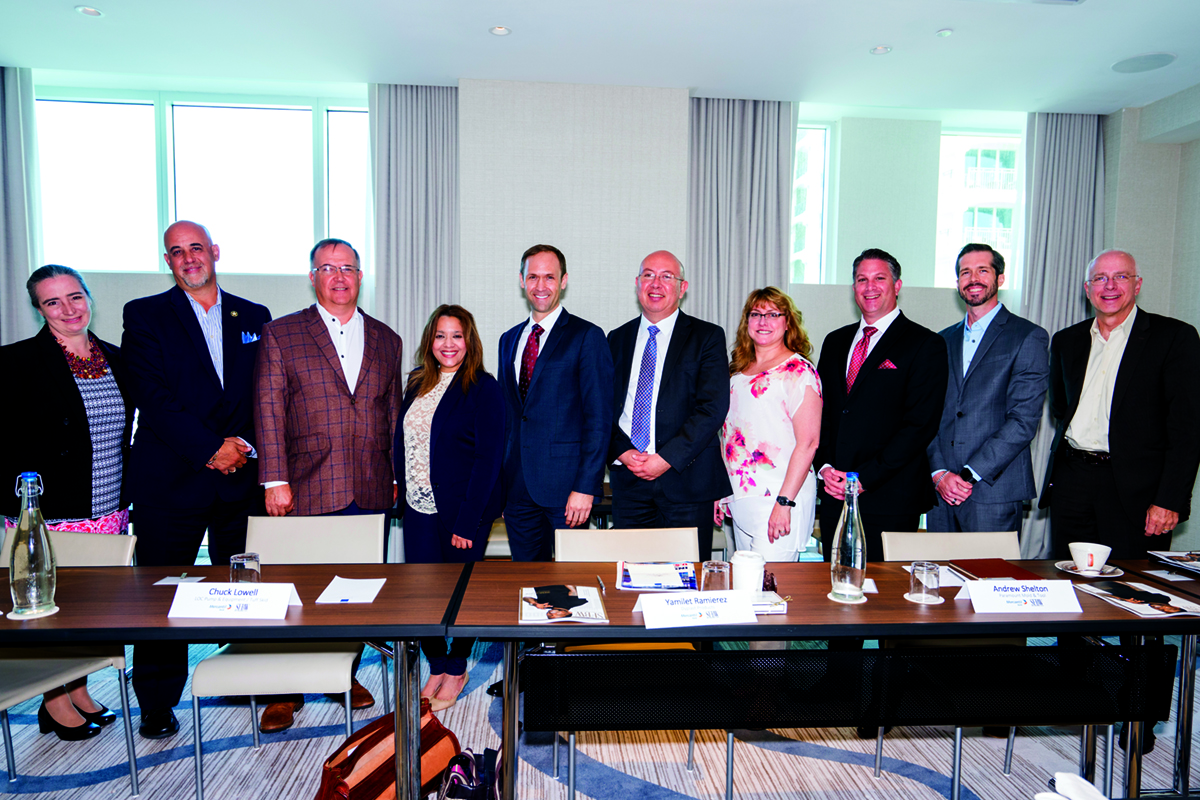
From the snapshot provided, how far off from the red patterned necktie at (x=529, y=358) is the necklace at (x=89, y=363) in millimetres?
1737

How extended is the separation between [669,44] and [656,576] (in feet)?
11.3

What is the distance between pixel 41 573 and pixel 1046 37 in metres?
5.27

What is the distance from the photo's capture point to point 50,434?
9.03 feet

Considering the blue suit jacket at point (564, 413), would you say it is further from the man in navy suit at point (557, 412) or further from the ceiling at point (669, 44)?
the ceiling at point (669, 44)

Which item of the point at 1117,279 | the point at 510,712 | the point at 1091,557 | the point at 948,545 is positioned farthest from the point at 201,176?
the point at 1091,557

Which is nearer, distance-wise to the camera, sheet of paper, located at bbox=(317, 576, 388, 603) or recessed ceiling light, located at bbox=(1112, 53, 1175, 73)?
sheet of paper, located at bbox=(317, 576, 388, 603)

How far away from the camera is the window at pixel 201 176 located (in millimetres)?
5312

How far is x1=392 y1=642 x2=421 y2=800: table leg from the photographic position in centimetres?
181

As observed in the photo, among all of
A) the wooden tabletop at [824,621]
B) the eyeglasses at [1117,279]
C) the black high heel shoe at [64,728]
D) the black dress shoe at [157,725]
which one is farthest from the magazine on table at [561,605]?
the eyeglasses at [1117,279]

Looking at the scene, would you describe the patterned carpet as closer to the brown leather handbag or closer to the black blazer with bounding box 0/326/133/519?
the brown leather handbag

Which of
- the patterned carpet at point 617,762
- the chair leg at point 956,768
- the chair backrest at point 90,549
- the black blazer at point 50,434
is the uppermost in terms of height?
the black blazer at point 50,434

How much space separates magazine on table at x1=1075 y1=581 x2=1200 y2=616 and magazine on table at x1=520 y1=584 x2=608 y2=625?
4.58ft

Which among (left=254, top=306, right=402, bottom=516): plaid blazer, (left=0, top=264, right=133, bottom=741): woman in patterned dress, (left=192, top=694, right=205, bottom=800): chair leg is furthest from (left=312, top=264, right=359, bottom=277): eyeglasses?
(left=192, top=694, right=205, bottom=800): chair leg

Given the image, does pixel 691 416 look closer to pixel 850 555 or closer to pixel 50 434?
pixel 850 555
